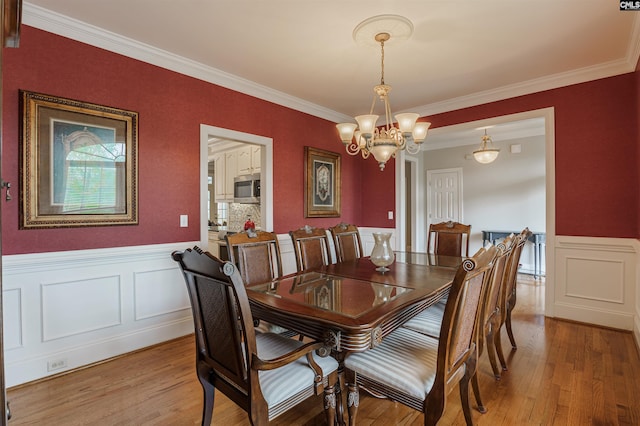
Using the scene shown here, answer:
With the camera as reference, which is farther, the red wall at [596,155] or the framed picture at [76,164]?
the red wall at [596,155]

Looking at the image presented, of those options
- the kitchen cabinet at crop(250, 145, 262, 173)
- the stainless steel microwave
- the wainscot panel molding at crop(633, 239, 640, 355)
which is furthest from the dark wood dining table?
the kitchen cabinet at crop(250, 145, 262, 173)

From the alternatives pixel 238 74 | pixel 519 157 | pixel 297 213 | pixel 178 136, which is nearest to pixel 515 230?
pixel 519 157

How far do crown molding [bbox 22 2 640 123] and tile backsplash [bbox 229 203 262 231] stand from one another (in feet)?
5.70

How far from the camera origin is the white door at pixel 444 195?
650cm

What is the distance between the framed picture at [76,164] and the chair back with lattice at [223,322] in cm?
159

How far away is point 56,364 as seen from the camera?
2406 mm

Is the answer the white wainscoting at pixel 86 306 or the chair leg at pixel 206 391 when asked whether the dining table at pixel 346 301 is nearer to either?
the chair leg at pixel 206 391

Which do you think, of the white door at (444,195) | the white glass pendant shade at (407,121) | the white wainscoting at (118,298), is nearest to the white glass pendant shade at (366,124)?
the white glass pendant shade at (407,121)

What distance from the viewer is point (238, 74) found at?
343cm

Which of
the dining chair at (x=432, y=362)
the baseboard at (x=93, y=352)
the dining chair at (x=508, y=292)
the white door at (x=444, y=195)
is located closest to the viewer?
the dining chair at (x=432, y=362)

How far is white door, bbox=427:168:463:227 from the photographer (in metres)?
6.50

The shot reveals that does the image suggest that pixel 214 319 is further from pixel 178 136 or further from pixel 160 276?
pixel 178 136

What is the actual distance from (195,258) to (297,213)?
2.90 meters

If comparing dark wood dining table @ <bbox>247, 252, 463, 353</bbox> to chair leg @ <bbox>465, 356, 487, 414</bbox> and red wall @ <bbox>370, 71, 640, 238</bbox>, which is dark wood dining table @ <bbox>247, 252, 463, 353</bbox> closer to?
chair leg @ <bbox>465, 356, 487, 414</bbox>
